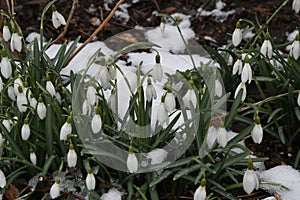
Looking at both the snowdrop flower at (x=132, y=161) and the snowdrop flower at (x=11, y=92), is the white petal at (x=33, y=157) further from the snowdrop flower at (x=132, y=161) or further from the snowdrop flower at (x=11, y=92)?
the snowdrop flower at (x=132, y=161)

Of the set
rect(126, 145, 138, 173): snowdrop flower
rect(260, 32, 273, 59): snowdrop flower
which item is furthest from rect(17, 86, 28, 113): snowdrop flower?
rect(260, 32, 273, 59): snowdrop flower

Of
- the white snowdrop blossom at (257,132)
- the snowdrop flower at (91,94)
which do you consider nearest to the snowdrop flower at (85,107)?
the snowdrop flower at (91,94)

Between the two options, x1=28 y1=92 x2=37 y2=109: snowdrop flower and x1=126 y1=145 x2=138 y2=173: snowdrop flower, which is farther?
x1=28 y1=92 x2=37 y2=109: snowdrop flower

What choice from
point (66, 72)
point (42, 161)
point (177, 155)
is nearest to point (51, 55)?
point (66, 72)

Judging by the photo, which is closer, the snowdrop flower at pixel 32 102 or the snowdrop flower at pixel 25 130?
the snowdrop flower at pixel 25 130

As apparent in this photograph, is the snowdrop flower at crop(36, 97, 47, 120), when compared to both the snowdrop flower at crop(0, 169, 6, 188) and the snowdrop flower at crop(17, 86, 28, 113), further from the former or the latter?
the snowdrop flower at crop(0, 169, 6, 188)

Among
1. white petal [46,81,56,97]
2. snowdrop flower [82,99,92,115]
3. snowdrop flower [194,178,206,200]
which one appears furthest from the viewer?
white petal [46,81,56,97]

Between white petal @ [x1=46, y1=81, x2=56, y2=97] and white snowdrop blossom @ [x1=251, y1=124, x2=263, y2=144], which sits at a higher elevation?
white petal @ [x1=46, y1=81, x2=56, y2=97]

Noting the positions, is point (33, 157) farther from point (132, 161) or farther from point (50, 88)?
point (132, 161)

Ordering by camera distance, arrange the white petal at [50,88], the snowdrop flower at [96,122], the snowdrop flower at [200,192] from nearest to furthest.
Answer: the snowdrop flower at [200,192]
the snowdrop flower at [96,122]
the white petal at [50,88]

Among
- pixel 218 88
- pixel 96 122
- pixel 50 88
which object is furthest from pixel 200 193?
pixel 50 88
